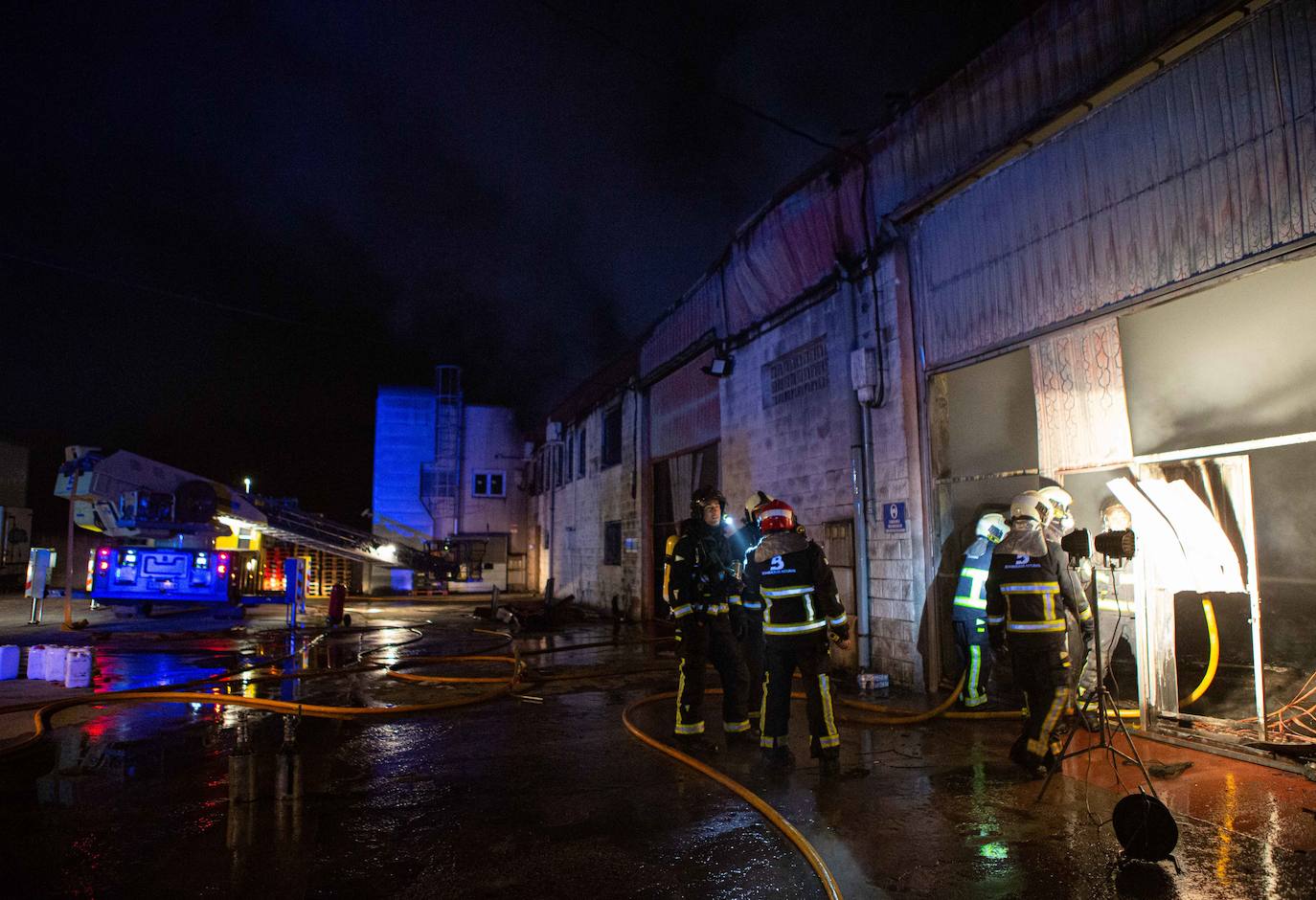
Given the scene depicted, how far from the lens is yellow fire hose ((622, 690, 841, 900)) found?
327cm

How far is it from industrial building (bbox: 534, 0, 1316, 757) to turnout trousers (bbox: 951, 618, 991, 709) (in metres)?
0.99

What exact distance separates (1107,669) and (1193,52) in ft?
16.8

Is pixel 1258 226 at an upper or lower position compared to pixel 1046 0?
lower

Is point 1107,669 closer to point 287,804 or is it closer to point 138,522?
point 287,804

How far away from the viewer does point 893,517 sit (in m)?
8.59

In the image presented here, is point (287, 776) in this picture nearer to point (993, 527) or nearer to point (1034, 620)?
point (1034, 620)

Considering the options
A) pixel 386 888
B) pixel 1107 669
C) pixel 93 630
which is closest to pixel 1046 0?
pixel 1107 669

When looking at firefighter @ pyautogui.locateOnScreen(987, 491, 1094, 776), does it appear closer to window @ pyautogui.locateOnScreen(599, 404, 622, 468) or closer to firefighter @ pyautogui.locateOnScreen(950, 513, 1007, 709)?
firefighter @ pyautogui.locateOnScreen(950, 513, 1007, 709)

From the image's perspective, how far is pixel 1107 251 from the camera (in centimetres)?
637

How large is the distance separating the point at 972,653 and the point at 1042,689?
1820mm

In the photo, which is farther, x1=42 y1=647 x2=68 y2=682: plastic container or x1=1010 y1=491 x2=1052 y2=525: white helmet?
x1=42 y1=647 x2=68 y2=682: plastic container

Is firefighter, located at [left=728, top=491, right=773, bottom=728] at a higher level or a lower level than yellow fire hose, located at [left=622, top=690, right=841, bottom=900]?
higher

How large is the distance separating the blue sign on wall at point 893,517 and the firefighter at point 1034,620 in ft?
9.34

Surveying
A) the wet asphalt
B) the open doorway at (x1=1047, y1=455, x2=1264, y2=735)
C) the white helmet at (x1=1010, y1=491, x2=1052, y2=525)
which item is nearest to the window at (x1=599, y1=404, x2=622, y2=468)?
the wet asphalt
